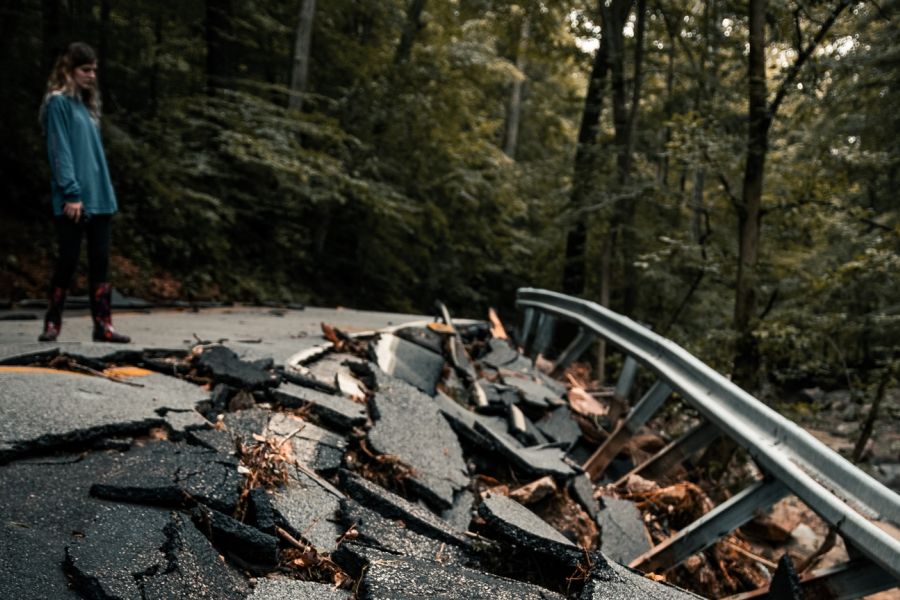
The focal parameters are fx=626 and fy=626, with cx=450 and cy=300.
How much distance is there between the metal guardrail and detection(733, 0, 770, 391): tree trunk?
12.2ft

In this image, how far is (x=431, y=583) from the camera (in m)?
2.08

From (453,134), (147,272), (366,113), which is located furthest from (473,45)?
(147,272)

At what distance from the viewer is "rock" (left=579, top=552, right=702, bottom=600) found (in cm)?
214

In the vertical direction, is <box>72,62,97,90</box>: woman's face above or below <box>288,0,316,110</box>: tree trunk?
below

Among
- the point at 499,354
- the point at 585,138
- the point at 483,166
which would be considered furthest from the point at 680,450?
the point at 483,166

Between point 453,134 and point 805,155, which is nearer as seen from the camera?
point 805,155

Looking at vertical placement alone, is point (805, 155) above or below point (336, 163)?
above

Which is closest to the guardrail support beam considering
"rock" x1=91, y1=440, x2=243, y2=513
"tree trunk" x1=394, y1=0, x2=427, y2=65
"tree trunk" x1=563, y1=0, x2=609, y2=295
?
"rock" x1=91, y1=440, x2=243, y2=513

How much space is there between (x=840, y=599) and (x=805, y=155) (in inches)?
363

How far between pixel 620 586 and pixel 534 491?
4.01 ft

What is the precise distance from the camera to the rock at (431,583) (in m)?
2.00

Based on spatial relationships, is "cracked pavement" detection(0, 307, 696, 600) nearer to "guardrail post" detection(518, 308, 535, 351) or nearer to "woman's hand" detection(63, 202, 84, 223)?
"woman's hand" detection(63, 202, 84, 223)

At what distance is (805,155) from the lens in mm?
9852

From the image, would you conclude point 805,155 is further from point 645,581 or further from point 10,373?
point 10,373
